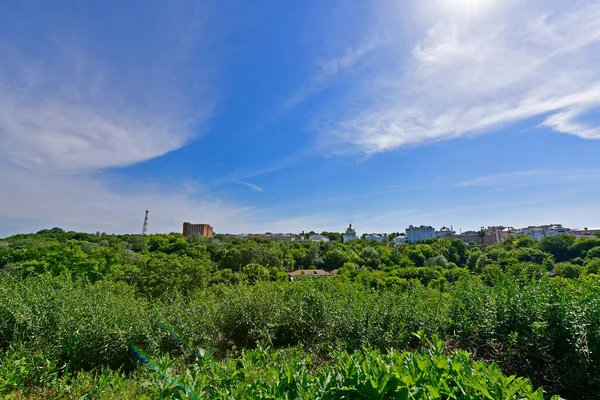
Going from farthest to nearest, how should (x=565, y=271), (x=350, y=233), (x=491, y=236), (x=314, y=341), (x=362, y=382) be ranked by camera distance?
(x=350, y=233)
(x=491, y=236)
(x=565, y=271)
(x=314, y=341)
(x=362, y=382)

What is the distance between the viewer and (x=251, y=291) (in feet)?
14.5

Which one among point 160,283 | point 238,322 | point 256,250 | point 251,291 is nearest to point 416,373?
point 238,322

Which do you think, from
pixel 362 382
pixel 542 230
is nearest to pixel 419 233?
pixel 542 230

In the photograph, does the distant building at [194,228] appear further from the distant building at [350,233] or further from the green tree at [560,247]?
the green tree at [560,247]

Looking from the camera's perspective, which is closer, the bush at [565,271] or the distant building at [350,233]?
the bush at [565,271]

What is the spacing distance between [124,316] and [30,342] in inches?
36.8

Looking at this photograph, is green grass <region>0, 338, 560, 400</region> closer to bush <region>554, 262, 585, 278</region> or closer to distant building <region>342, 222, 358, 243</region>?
bush <region>554, 262, 585, 278</region>

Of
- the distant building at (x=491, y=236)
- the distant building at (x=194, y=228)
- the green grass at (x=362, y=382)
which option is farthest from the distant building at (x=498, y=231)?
the green grass at (x=362, y=382)

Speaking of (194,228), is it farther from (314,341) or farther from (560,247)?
(314,341)

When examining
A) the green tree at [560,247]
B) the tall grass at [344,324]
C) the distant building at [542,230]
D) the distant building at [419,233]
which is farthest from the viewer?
the distant building at [419,233]

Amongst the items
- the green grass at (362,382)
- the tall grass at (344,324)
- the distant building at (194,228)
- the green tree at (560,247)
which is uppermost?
the distant building at (194,228)

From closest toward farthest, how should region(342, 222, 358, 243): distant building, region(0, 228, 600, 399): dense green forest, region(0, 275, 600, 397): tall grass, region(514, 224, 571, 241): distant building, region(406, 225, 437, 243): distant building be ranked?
region(0, 228, 600, 399): dense green forest < region(0, 275, 600, 397): tall grass < region(514, 224, 571, 241): distant building < region(342, 222, 358, 243): distant building < region(406, 225, 437, 243): distant building

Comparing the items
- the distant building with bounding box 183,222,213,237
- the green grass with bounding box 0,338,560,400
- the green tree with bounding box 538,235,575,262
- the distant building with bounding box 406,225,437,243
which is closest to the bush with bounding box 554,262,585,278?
the green grass with bounding box 0,338,560,400

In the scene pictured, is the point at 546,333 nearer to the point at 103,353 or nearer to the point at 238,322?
the point at 238,322
